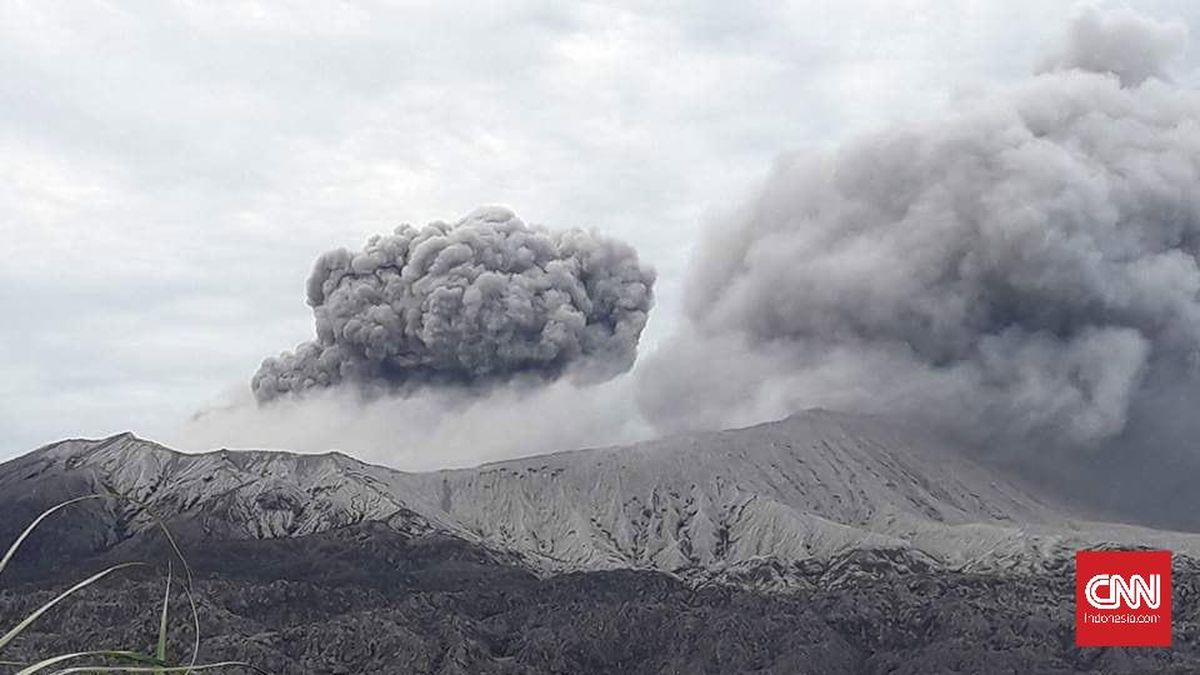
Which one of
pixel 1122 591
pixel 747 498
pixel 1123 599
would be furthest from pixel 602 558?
pixel 1122 591

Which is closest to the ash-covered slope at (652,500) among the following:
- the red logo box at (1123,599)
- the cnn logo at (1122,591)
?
the red logo box at (1123,599)

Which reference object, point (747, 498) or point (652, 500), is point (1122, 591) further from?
point (652, 500)

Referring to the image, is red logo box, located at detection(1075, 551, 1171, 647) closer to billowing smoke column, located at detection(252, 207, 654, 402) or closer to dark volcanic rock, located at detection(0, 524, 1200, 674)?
dark volcanic rock, located at detection(0, 524, 1200, 674)

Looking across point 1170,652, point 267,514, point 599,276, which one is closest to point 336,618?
point 267,514

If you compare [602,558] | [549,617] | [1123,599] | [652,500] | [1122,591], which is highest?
[652,500]

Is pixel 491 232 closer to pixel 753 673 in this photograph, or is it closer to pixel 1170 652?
pixel 753 673
